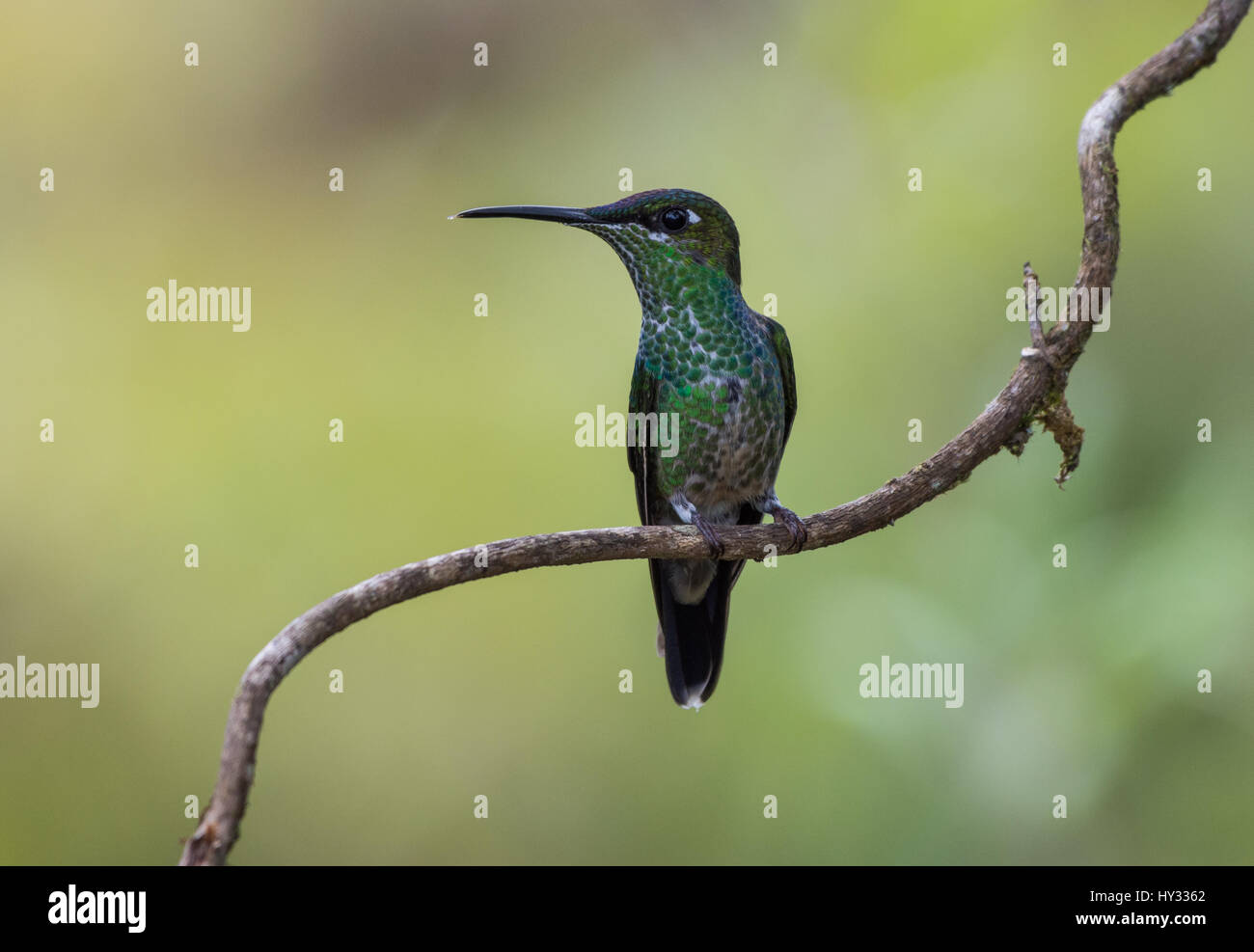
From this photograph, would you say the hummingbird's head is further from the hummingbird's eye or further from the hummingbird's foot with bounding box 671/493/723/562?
the hummingbird's foot with bounding box 671/493/723/562

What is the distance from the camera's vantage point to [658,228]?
4137 mm

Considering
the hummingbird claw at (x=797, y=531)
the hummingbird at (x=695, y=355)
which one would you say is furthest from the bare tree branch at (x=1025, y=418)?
the hummingbird at (x=695, y=355)

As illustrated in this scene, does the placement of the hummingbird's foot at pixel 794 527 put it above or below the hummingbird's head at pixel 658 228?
below

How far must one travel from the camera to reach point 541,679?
Result: 6.94 meters

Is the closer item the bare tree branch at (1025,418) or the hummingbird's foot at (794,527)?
the bare tree branch at (1025,418)

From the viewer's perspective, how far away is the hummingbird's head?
4.09 metres

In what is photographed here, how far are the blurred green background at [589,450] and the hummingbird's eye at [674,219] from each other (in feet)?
8.29

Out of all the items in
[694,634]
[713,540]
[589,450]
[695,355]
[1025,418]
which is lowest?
[694,634]

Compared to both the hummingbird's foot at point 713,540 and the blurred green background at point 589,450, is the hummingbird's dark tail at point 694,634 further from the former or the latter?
the blurred green background at point 589,450

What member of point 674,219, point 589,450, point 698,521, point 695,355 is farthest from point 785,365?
point 589,450

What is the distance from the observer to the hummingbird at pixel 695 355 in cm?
412

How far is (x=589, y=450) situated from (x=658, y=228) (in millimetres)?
2912

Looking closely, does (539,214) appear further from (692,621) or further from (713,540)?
(692,621)

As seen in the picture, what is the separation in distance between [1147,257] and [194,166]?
6115mm
